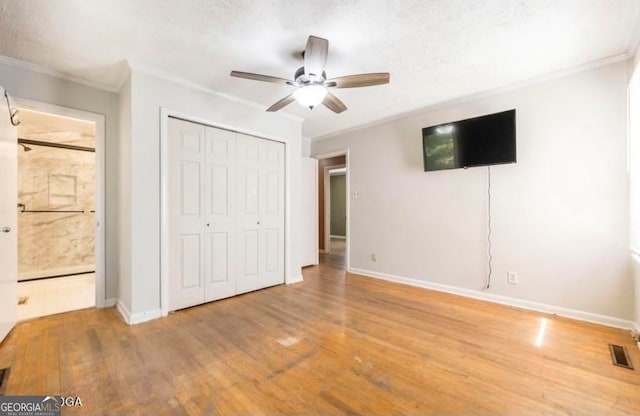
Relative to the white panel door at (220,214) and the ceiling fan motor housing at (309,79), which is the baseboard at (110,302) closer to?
the white panel door at (220,214)

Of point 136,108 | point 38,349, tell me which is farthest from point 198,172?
point 38,349

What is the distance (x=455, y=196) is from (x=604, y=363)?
207 centimetres

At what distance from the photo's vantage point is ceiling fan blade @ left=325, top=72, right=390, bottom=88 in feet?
7.00

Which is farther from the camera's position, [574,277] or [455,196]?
[455,196]

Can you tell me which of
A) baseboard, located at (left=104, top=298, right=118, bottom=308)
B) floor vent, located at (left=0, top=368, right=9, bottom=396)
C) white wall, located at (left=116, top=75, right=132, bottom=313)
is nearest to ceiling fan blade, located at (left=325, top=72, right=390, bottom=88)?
white wall, located at (left=116, top=75, right=132, bottom=313)

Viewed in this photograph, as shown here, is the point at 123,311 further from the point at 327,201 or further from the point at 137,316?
the point at 327,201

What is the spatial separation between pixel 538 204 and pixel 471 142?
983 millimetres

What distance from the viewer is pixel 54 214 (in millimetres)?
4395

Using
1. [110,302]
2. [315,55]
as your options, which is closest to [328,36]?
[315,55]

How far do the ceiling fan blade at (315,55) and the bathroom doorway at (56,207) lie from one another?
3538 millimetres

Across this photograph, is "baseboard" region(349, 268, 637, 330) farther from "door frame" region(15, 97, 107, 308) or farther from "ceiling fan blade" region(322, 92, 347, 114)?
"door frame" region(15, 97, 107, 308)

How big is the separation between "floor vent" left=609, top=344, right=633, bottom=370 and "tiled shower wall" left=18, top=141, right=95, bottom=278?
671 centimetres

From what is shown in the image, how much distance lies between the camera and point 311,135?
518 cm

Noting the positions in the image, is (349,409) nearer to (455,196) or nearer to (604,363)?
(604,363)
